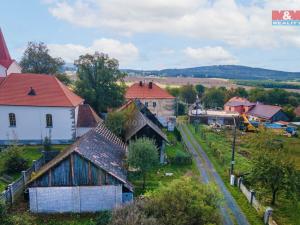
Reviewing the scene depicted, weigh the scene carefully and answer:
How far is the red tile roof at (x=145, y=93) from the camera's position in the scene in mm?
57531

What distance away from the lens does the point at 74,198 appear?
63.4 feet

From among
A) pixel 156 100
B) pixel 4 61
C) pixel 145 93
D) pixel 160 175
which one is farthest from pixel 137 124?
pixel 145 93

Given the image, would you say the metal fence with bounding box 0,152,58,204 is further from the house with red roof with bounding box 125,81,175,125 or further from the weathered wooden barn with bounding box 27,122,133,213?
the house with red roof with bounding box 125,81,175,125

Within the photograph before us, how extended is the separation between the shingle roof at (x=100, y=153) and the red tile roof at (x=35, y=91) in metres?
8.97

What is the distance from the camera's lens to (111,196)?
19594 millimetres

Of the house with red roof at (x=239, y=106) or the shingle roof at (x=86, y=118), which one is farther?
the house with red roof at (x=239, y=106)

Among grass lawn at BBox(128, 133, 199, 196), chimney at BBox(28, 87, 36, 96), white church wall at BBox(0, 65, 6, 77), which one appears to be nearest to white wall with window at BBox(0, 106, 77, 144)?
chimney at BBox(28, 87, 36, 96)

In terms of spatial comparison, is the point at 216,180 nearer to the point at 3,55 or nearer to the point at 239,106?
the point at 3,55

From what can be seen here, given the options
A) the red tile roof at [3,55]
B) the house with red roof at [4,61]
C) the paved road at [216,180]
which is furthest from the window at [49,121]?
the paved road at [216,180]

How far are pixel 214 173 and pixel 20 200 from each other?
1863 centimetres

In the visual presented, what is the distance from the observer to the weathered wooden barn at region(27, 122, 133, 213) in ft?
62.1

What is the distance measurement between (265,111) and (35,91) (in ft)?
180

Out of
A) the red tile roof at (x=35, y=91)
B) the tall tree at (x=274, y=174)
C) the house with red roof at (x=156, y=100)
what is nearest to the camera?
the tall tree at (x=274, y=174)

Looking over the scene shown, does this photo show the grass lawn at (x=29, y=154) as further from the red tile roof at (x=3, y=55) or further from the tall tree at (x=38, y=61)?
the tall tree at (x=38, y=61)
